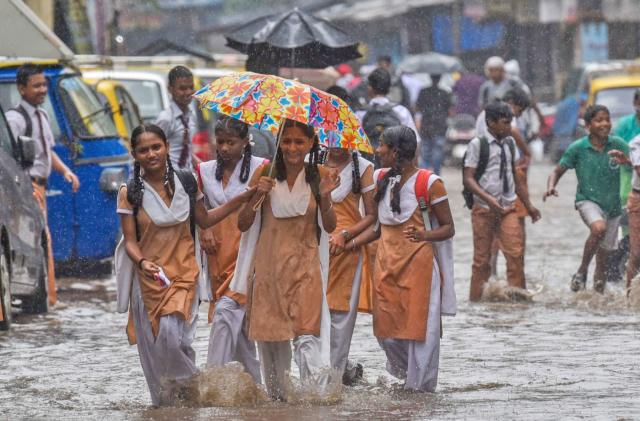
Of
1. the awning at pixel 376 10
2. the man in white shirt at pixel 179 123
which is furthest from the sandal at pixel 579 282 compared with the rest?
the awning at pixel 376 10

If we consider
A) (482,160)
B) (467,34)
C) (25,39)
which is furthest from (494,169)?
(467,34)

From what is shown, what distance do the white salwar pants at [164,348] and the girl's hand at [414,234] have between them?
1.33 metres

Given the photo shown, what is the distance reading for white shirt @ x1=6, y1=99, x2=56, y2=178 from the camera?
1401 centimetres

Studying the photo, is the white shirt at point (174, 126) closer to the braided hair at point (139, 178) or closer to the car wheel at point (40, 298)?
the car wheel at point (40, 298)

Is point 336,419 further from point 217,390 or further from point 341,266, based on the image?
point 341,266

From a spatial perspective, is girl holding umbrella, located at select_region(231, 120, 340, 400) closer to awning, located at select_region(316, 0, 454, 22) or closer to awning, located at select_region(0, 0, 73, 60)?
awning, located at select_region(0, 0, 73, 60)

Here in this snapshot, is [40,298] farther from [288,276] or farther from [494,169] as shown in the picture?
[288,276]

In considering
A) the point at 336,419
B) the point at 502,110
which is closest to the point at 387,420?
the point at 336,419

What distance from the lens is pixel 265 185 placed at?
8445mm

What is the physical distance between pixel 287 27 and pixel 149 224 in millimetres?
8059

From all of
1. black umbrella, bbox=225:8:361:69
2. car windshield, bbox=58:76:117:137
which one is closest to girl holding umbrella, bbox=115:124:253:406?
car windshield, bbox=58:76:117:137

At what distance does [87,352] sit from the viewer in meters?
11.4

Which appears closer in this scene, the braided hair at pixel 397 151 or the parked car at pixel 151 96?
the braided hair at pixel 397 151

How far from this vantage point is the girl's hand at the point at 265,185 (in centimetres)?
844
